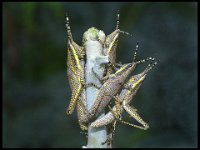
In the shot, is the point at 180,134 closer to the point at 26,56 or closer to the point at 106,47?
the point at 26,56

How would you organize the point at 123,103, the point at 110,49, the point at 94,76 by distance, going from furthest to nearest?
the point at 123,103 → the point at 110,49 → the point at 94,76

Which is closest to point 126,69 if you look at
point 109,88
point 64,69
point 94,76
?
point 109,88

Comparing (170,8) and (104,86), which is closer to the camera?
(104,86)

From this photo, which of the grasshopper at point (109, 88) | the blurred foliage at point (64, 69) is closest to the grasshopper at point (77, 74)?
the grasshopper at point (109, 88)

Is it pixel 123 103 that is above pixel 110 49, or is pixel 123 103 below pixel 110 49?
below

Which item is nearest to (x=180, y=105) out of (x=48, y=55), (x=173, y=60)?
(x=173, y=60)

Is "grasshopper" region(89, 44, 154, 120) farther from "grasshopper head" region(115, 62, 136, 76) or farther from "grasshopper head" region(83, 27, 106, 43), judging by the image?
"grasshopper head" region(83, 27, 106, 43)

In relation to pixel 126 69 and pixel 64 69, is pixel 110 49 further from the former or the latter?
pixel 64 69

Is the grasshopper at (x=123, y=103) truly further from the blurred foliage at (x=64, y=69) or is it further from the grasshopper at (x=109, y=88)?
the blurred foliage at (x=64, y=69)
